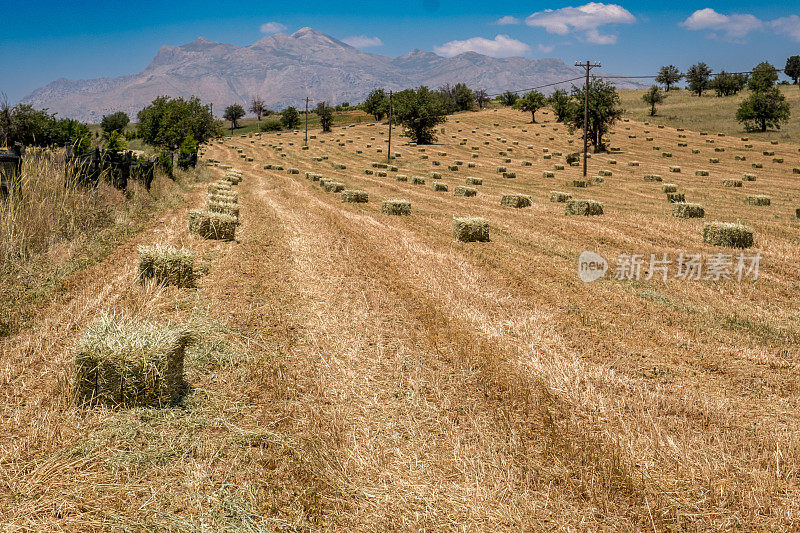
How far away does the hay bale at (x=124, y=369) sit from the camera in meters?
4.76

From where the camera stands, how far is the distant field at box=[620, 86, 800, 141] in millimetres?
61331

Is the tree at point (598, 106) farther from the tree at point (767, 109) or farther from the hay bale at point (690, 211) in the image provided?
the hay bale at point (690, 211)

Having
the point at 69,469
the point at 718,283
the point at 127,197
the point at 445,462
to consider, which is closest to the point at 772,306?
the point at 718,283

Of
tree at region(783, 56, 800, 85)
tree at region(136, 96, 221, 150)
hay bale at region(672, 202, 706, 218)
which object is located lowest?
hay bale at region(672, 202, 706, 218)

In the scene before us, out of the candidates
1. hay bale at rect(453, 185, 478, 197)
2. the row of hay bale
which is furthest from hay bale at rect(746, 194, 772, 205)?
the row of hay bale

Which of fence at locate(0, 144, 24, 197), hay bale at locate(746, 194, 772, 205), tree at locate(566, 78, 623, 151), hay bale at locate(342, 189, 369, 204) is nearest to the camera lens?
fence at locate(0, 144, 24, 197)

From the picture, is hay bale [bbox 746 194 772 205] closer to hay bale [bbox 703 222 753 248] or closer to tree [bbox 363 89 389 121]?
hay bale [bbox 703 222 753 248]

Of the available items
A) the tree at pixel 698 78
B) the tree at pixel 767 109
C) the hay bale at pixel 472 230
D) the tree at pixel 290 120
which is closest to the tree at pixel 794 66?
the tree at pixel 698 78

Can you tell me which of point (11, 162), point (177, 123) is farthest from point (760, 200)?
point (177, 123)

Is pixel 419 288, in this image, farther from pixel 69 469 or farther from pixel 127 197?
pixel 127 197

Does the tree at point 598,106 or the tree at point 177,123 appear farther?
the tree at point 598,106

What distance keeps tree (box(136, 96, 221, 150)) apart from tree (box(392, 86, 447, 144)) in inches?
965

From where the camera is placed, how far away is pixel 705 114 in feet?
255

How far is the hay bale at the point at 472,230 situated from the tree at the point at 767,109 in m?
65.2
